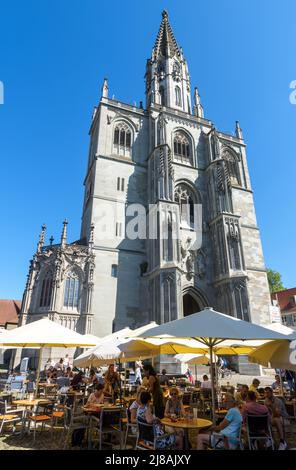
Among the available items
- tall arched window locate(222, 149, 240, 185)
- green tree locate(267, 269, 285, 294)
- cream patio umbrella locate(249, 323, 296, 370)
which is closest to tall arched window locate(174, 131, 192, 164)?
tall arched window locate(222, 149, 240, 185)

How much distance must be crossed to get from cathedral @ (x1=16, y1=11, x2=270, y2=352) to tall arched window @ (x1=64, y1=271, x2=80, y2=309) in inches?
3.0

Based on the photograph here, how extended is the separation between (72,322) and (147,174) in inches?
620

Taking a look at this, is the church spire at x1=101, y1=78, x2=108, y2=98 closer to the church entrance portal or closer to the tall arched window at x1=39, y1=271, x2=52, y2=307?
the tall arched window at x1=39, y1=271, x2=52, y2=307

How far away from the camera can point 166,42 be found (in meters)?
41.4

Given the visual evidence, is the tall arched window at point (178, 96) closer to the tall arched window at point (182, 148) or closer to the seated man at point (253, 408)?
the tall arched window at point (182, 148)

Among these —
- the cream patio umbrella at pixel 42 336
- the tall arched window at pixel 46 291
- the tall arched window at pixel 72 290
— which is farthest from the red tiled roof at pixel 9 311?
the cream patio umbrella at pixel 42 336

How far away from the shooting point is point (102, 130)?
28656mm

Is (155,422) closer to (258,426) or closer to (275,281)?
(258,426)

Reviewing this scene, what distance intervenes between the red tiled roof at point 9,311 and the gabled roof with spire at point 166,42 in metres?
40.7

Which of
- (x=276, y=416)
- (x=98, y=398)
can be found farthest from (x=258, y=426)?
(x=98, y=398)

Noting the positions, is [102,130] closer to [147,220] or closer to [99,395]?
[147,220]

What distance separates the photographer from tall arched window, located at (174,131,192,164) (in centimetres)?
3047

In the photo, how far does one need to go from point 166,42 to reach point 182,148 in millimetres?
21456

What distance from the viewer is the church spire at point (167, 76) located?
118 feet
